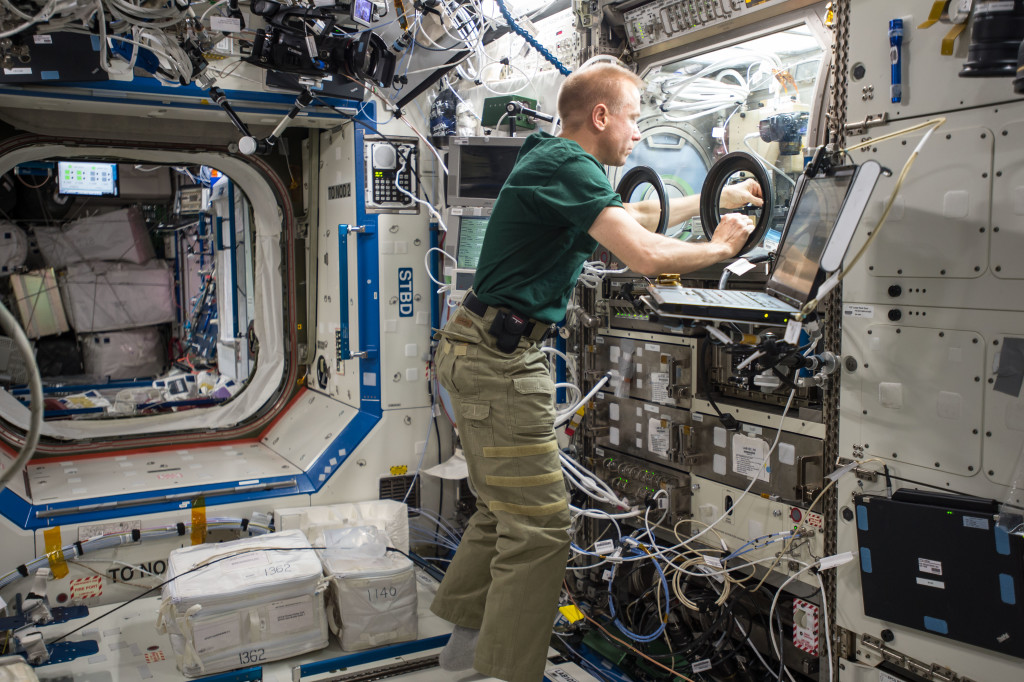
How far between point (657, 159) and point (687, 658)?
8.06ft

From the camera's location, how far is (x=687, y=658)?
336 cm

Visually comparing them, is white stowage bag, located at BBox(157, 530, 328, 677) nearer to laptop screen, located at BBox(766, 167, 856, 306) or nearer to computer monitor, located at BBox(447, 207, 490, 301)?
computer monitor, located at BBox(447, 207, 490, 301)

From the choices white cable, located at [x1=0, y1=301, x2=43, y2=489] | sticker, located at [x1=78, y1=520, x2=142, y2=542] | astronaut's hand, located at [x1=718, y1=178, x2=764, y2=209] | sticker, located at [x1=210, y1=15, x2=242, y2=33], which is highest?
sticker, located at [x1=210, y1=15, x2=242, y2=33]

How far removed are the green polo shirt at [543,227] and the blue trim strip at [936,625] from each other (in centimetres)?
150

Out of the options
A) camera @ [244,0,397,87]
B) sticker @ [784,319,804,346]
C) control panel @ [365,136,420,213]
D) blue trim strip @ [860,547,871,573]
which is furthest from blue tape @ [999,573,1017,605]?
camera @ [244,0,397,87]

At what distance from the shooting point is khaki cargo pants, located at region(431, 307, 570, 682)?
2516 mm

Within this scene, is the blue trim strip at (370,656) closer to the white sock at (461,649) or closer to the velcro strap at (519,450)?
the white sock at (461,649)

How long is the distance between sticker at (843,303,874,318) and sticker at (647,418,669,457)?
110 cm

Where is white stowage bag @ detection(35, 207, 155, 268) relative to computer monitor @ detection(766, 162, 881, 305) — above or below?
above

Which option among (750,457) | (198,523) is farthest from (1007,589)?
(198,523)

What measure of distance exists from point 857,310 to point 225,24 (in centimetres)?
304

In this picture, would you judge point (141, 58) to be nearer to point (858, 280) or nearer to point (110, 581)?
point (110, 581)

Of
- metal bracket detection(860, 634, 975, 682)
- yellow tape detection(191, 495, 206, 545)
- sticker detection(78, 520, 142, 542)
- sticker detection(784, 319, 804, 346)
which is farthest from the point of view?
yellow tape detection(191, 495, 206, 545)

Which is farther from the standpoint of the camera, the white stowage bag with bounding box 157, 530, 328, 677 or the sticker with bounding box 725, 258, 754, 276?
the white stowage bag with bounding box 157, 530, 328, 677
